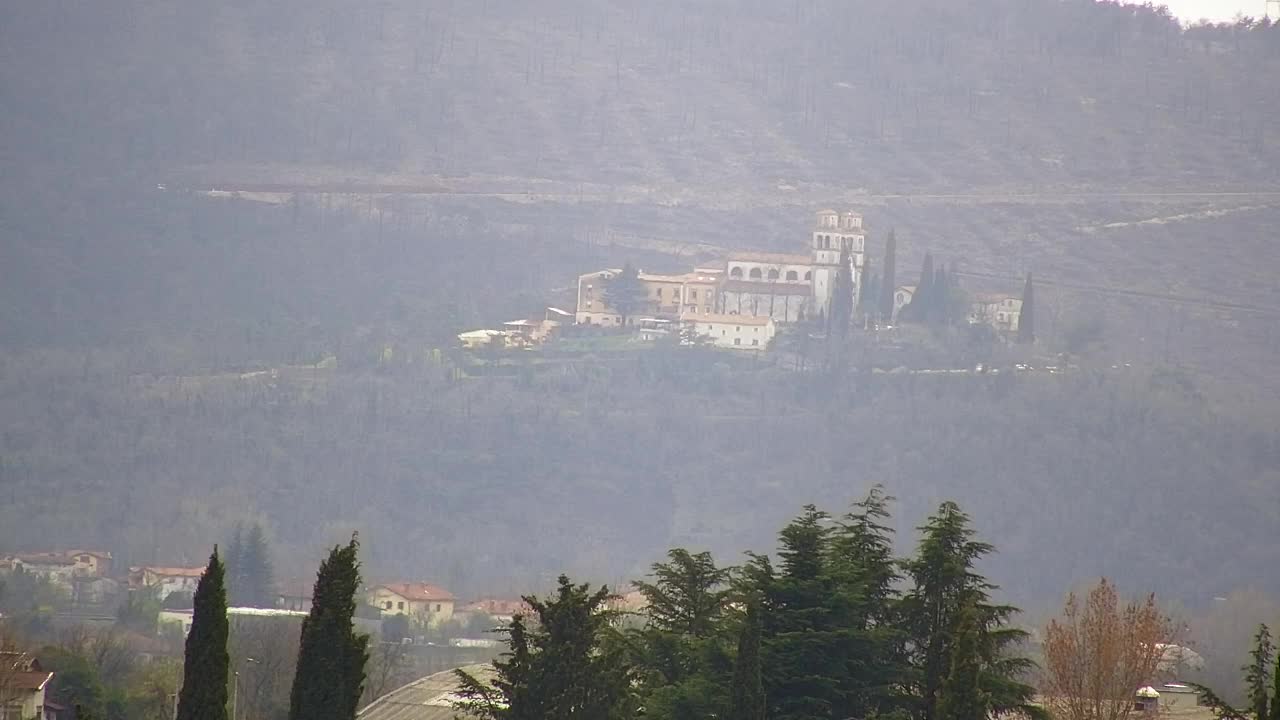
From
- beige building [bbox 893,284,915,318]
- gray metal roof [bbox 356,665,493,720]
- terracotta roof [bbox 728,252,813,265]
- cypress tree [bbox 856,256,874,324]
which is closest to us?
gray metal roof [bbox 356,665,493,720]

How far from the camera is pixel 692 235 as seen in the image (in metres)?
189

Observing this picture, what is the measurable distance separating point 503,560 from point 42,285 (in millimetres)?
71923

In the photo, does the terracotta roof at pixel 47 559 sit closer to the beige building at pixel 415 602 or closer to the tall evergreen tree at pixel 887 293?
the beige building at pixel 415 602

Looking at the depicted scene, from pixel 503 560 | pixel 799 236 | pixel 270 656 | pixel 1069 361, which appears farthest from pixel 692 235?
pixel 270 656

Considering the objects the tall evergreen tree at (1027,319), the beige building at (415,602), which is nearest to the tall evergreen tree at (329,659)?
the beige building at (415,602)

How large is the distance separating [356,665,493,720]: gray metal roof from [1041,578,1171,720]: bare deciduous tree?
13562 millimetres

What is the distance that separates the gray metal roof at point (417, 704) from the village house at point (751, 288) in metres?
102

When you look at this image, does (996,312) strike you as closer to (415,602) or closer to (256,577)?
(415,602)

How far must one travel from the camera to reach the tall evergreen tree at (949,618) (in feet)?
99.8

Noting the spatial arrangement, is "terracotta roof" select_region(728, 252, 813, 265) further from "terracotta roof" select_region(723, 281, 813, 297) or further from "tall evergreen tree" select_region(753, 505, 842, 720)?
"tall evergreen tree" select_region(753, 505, 842, 720)

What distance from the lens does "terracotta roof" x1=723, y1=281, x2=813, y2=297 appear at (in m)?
156

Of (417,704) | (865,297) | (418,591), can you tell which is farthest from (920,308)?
(417,704)

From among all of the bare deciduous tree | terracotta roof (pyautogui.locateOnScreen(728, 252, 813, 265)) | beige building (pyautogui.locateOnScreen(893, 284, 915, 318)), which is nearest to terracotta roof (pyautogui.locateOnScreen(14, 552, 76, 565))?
terracotta roof (pyautogui.locateOnScreen(728, 252, 813, 265))

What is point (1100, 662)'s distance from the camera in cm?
3641
